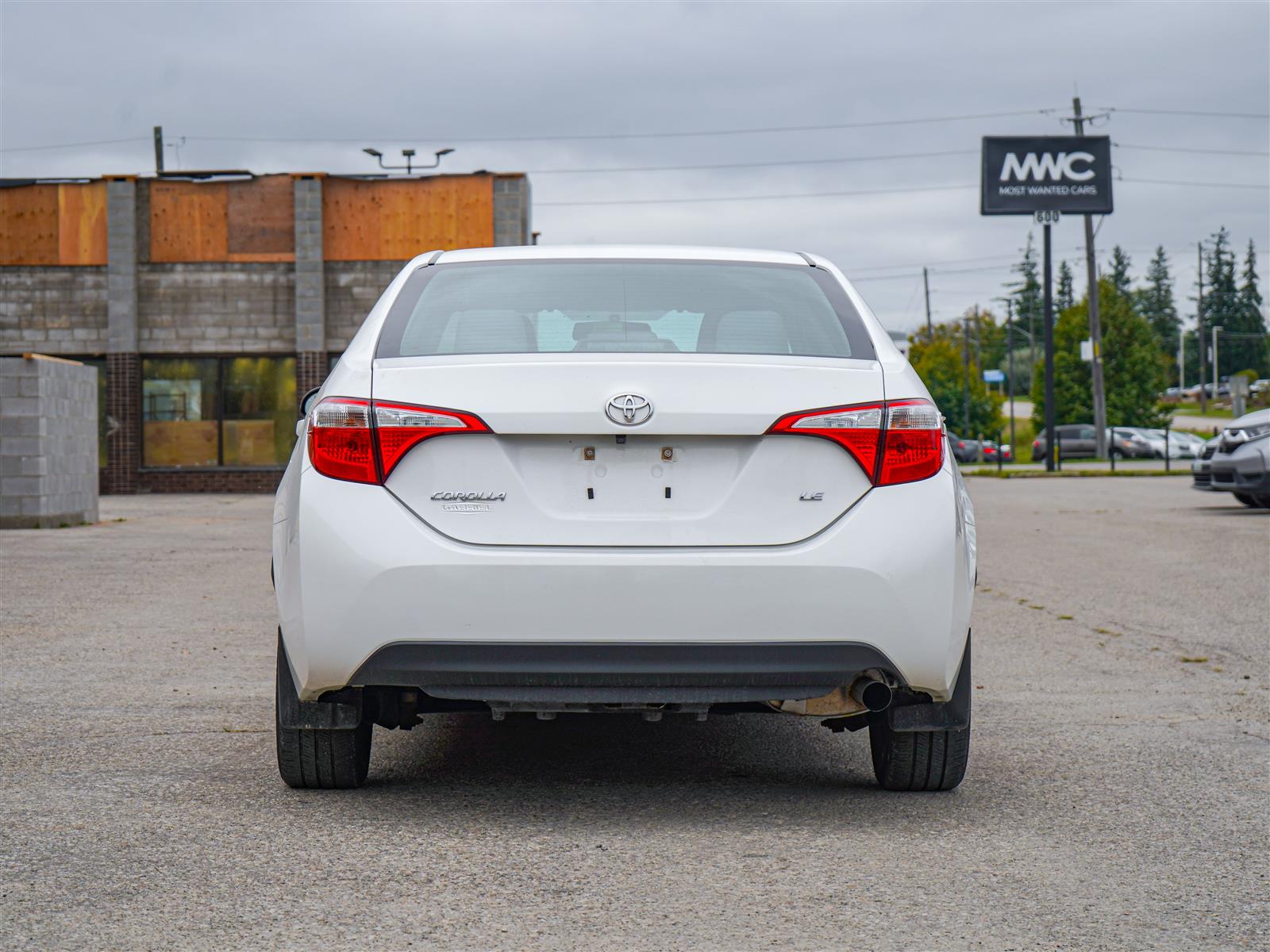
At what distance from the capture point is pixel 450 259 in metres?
4.79

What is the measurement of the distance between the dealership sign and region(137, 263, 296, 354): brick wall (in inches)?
900

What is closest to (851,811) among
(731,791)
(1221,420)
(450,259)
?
(731,791)

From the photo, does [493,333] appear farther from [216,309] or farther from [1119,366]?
[1119,366]

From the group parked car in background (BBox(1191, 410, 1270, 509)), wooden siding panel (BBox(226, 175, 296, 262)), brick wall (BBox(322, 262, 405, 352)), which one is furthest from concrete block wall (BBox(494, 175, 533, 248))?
parked car in background (BBox(1191, 410, 1270, 509))

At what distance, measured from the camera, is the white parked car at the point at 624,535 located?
12.8 feet

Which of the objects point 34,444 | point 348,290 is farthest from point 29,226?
point 34,444

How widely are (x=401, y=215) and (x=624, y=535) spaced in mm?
27552

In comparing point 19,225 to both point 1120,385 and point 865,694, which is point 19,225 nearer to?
point 865,694

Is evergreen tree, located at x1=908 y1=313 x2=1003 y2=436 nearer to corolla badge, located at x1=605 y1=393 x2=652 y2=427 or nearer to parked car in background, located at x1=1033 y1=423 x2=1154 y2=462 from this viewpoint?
parked car in background, located at x1=1033 y1=423 x2=1154 y2=462

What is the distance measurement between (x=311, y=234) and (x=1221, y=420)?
82.4m

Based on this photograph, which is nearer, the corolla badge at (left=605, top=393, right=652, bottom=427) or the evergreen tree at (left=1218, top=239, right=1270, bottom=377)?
the corolla badge at (left=605, top=393, right=652, bottom=427)

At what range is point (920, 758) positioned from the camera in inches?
177

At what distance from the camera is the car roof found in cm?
477

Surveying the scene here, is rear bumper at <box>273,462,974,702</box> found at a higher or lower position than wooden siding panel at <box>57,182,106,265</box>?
lower
